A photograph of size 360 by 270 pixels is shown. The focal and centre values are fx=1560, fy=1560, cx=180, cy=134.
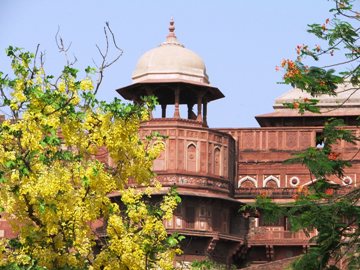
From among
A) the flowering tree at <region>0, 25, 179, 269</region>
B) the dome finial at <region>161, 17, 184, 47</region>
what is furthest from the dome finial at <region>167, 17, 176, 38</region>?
the flowering tree at <region>0, 25, 179, 269</region>

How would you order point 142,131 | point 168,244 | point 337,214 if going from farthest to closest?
point 142,131 → point 168,244 → point 337,214

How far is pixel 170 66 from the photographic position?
195ft

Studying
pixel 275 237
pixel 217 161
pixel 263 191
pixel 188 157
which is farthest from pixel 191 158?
pixel 275 237

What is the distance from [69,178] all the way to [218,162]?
29115 mm

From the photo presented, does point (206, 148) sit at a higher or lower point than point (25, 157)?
higher

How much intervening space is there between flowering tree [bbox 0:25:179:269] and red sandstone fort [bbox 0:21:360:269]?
959 inches

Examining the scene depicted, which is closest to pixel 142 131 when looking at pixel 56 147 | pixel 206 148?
pixel 206 148

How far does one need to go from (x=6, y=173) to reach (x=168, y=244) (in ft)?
11.3

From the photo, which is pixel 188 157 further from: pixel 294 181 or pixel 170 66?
pixel 294 181

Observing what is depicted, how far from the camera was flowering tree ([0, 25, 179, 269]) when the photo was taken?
28.8 metres

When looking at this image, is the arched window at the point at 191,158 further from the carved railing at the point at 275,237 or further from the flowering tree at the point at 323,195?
the flowering tree at the point at 323,195

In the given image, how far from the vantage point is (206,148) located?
57406 millimetres

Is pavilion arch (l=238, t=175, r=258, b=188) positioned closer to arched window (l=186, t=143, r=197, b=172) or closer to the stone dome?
arched window (l=186, t=143, r=197, b=172)

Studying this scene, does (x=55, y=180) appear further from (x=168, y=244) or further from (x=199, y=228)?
(x=199, y=228)
